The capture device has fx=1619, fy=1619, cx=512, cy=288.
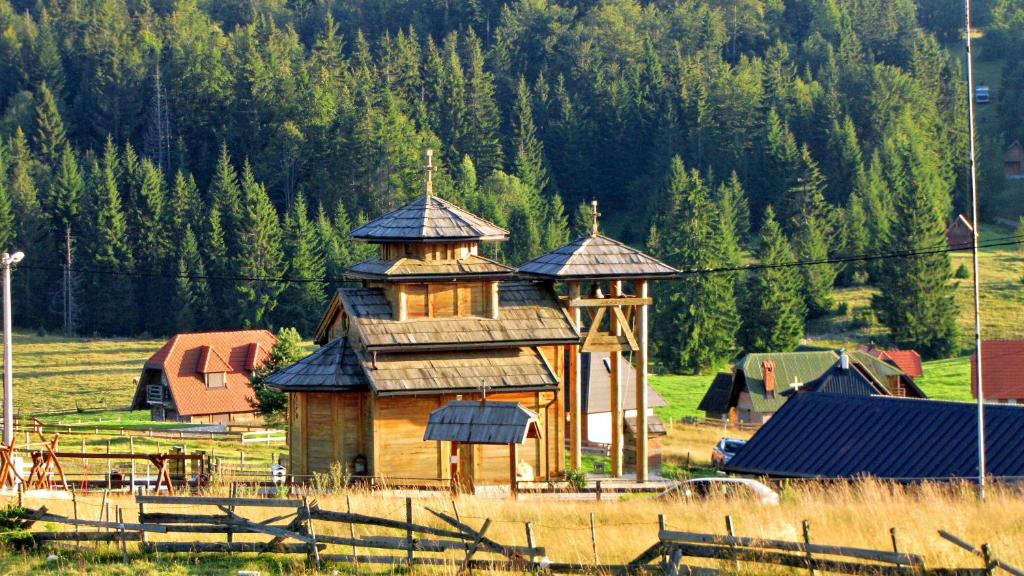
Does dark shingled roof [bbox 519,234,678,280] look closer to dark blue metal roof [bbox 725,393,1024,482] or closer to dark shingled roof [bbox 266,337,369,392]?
dark blue metal roof [bbox 725,393,1024,482]

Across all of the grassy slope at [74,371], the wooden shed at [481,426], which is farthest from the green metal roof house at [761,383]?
the wooden shed at [481,426]

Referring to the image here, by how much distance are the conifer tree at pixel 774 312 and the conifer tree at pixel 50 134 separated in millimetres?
61692

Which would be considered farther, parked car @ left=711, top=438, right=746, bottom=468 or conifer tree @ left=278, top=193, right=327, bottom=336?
conifer tree @ left=278, top=193, right=327, bottom=336

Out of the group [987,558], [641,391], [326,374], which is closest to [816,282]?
[641,391]

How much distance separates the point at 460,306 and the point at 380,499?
922cm

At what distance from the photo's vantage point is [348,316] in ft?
120

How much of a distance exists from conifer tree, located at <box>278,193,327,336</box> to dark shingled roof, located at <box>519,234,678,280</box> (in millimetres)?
62852

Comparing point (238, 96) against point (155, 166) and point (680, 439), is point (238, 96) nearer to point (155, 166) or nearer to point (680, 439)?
point (155, 166)

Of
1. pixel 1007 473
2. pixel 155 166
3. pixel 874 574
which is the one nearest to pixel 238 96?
pixel 155 166

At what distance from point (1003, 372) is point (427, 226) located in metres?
41.5

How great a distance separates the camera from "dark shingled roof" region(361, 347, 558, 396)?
34.9m

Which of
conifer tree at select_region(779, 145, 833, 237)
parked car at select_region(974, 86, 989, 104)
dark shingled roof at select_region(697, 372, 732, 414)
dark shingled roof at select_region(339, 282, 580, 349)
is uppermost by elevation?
parked car at select_region(974, 86, 989, 104)

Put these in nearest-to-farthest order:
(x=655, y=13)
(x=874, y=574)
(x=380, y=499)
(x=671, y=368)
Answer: (x=874, y=574), (x=380, y=499), (x=671, y=368), (x=655, y=13)

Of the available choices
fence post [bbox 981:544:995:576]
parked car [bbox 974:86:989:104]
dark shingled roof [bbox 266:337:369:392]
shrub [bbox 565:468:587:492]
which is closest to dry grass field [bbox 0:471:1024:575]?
fence post [bbox 981:544:995:576]
